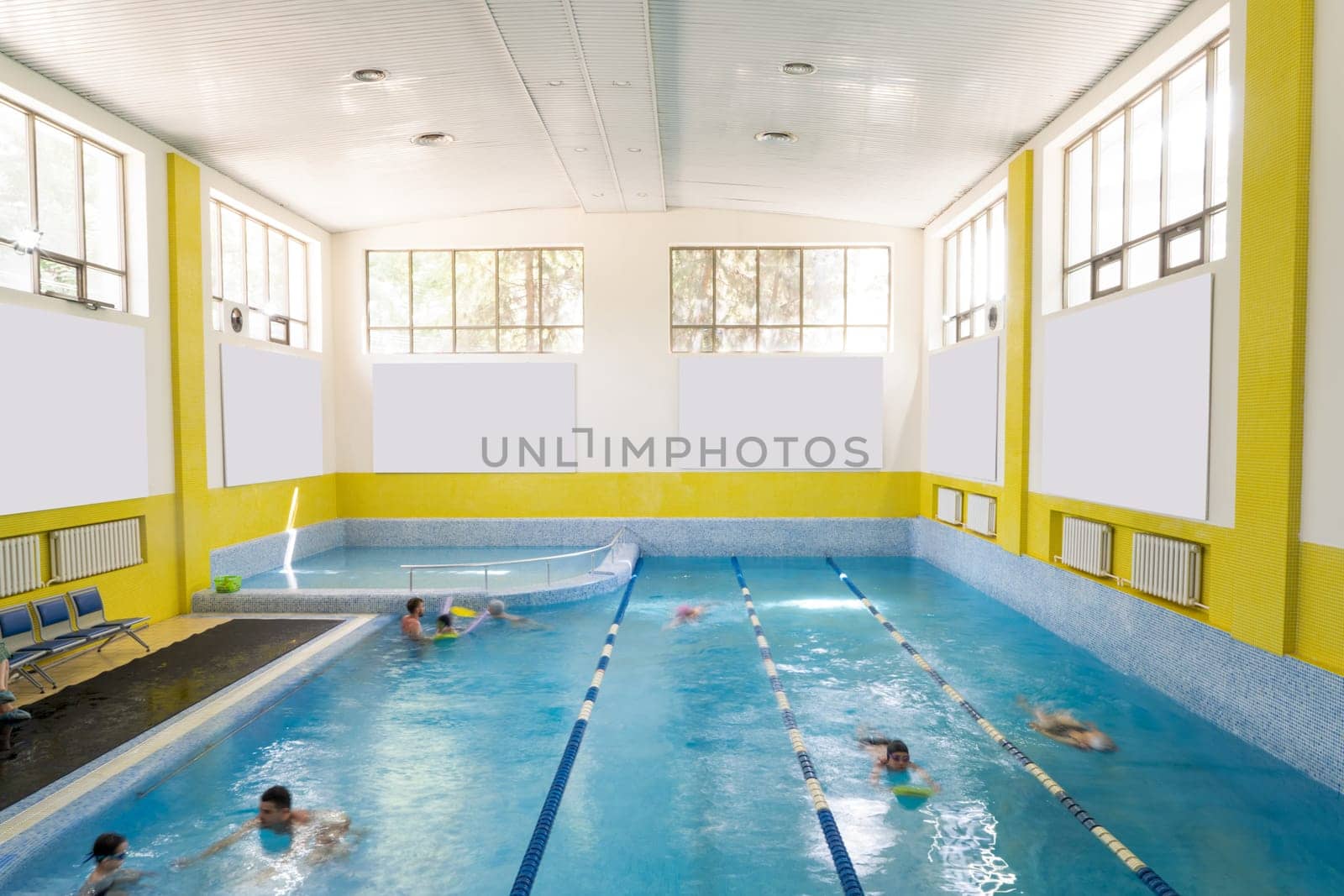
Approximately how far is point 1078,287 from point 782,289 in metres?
5.08

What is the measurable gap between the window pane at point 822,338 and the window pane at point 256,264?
7.45 metres

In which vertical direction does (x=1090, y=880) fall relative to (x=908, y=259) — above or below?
below

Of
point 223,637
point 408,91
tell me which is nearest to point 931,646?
point 223,637

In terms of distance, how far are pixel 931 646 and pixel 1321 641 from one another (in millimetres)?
3102

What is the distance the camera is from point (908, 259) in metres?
12.0

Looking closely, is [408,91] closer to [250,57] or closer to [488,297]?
[250,57]

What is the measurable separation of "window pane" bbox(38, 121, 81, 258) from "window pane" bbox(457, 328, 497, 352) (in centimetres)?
550

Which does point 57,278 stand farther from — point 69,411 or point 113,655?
point 113,655

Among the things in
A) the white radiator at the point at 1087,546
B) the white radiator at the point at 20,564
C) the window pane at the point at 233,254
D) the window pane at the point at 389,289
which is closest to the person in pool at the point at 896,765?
the white radiator at the point at 1087,546

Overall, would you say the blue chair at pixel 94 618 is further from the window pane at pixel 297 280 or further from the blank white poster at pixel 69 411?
the window pane at pixel 297 280

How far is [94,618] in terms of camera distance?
6.66 metres

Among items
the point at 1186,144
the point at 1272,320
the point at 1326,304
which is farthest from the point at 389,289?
the point at 1326,304

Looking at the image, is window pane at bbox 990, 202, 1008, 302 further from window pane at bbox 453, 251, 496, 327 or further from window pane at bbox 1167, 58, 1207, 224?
window pane at bbox 453, 251, 496, 327

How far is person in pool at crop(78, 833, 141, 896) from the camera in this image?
335 centimetres
